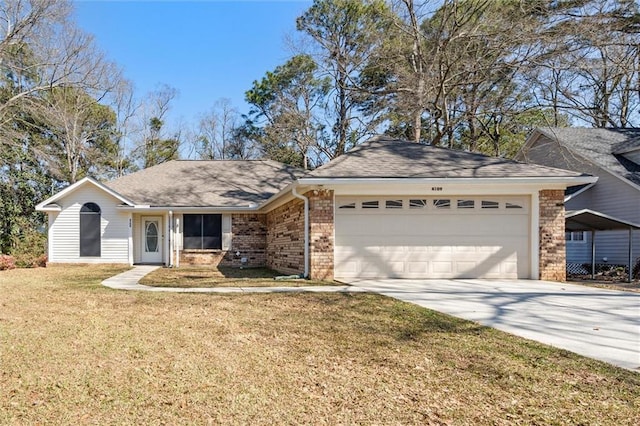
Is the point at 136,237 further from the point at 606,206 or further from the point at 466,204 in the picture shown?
the point at 606,206

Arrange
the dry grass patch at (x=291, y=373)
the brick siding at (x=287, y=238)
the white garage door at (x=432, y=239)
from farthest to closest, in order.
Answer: the brick siding at (x=287, y=238) → the white garage door at (x=432, y=239) → the dry grass patch at (x=291, y=373)

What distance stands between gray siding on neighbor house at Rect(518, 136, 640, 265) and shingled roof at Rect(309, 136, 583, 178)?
6395mm

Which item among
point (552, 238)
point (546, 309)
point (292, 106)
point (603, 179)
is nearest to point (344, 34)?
point (292, 106)

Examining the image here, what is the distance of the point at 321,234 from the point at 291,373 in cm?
652

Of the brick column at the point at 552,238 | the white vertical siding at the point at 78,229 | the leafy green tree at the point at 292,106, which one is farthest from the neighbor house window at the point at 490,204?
the leafy green tree at the point at 292,106

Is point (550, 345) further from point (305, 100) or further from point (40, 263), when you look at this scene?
point (305, 100)

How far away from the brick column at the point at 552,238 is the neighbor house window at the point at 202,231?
1097cm

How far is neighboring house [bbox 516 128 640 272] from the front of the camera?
1491 cm

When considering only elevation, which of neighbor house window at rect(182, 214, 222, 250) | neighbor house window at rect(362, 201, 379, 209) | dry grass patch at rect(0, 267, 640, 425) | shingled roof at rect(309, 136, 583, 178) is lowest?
dry grass patch at rect(0, 267, 640, 425)

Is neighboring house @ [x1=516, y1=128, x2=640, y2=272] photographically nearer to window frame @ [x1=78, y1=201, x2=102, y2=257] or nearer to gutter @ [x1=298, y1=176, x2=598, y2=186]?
gutter @ [x1=298, y1=176, x2=598, y2=186]

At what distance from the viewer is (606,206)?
1557 centimetres

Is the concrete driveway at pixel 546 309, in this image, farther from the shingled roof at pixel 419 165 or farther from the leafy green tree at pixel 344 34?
the leafy green tree at pixel 344 34

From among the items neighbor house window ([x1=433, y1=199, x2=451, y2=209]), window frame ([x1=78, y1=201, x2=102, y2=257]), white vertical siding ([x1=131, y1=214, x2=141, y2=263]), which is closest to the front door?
white vertical siding ([x1=131, y1=214, x2=141, y2=263])

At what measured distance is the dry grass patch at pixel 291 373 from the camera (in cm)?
287
